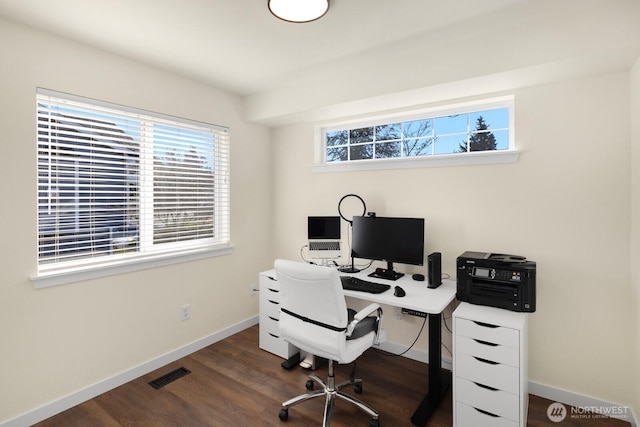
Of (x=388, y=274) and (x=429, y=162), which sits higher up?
(x=429, y=162)

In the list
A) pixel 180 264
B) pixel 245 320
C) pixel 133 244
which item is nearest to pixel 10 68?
pixel 133 244

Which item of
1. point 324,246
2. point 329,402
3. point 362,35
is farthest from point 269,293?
point 362,35

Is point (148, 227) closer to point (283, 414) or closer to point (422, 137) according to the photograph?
point (283, 414)

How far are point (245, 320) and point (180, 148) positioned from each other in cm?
189

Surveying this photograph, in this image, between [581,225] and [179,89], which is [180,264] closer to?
[179,89]

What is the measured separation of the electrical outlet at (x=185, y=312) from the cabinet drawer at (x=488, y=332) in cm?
225

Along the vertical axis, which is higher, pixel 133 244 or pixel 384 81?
pixel 384 81

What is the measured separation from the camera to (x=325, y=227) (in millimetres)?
2928

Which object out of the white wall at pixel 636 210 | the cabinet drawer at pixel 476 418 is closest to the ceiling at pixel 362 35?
the white wall at pixel 636 210

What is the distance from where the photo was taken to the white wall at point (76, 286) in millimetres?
1934

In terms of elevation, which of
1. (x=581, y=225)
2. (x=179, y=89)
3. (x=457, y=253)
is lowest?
(x=457, y=253)

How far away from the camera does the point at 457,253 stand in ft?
8.37

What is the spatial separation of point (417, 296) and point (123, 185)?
7.62ft

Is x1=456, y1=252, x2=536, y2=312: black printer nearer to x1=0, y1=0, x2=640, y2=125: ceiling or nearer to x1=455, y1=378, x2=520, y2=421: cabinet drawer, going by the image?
x1=455, y1=378, x2=520, y2=421: cabinet drawer
